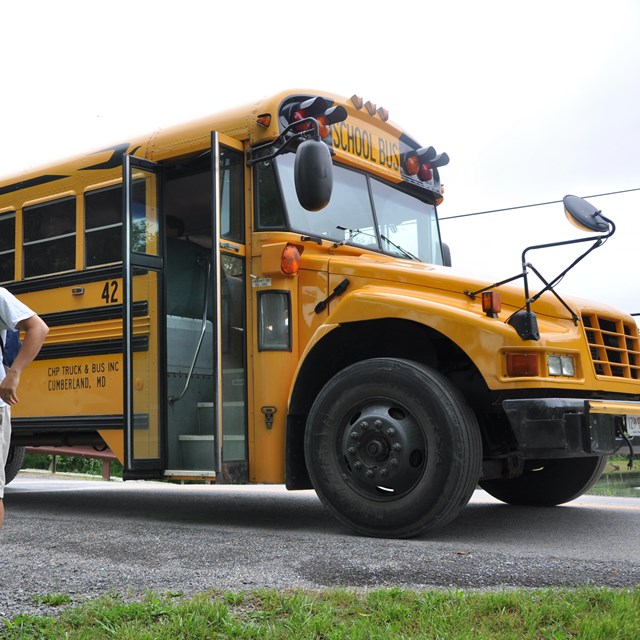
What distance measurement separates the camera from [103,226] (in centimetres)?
→ 641

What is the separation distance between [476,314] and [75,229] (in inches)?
127

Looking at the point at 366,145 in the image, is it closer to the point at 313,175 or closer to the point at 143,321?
the point at 313,175

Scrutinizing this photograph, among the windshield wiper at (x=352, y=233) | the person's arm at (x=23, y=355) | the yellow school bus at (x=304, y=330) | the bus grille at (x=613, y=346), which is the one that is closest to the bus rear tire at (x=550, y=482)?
the yellow school bus at (x=304, y=330)

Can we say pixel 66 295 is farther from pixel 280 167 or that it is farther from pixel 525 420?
pixel 525 420

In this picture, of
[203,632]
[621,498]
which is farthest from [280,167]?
[621,498]

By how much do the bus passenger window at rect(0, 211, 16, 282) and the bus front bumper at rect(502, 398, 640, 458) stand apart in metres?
4.19

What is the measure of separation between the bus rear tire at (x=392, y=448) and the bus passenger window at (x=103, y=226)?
2079 mm

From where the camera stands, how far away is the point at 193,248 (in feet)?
21.8

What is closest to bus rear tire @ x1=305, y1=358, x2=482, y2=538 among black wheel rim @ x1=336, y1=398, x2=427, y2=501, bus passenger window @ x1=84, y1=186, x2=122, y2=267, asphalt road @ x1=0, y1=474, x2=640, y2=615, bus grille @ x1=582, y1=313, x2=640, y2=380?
black wheel rim @ x1=336, y1=398, x2=427, y2=501

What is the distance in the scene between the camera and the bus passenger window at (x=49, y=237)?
664cm

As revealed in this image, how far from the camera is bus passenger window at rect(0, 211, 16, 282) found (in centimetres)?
704

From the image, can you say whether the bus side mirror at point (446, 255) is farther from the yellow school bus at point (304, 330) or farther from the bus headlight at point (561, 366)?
the bus headlight at point (561, 366)

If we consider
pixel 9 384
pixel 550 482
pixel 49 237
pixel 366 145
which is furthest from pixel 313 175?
pixel 550 482

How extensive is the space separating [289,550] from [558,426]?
1.46m
